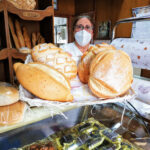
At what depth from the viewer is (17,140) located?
62cm

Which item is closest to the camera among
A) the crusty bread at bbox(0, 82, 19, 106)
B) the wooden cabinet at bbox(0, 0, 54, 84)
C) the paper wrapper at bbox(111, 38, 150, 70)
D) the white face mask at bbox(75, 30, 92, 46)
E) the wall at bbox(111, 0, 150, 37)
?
the crusty bread at bbox(0, 82, 19, 106)

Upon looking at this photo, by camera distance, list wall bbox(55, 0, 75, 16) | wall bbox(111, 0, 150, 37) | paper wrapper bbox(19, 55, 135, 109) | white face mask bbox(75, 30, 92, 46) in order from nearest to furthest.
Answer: paper wrapper bbox(19, 55, 135, 109) → white face mask bbox(75, 30, 92, 46) → wall bbox(111, 0, 150, 37) → wall bbox(55, 0, 75, 16)

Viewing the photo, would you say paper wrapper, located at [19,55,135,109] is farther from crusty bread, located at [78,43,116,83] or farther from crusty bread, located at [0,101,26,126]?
crusty bread, located at [0,101,26,126]

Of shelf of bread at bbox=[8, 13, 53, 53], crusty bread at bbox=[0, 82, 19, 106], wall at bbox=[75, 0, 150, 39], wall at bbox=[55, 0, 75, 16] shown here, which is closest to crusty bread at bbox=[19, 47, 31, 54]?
shelf of bread at bbox=[8, 13, 53, 53]

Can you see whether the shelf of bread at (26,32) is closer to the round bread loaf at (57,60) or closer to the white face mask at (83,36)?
the white face mask at (83,36)

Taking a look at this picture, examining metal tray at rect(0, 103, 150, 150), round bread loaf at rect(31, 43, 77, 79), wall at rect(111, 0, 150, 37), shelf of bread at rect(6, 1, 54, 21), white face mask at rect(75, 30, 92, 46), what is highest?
wall at rect(111, 0, 150, 37)

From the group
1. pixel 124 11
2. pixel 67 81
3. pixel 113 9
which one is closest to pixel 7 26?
pixel 67 81

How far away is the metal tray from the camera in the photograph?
606 millimetres

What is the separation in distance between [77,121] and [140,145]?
0.32 metres

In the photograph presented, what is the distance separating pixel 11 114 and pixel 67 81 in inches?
11.6

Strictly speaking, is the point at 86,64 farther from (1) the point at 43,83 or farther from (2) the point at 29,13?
(2) the point at 29,13

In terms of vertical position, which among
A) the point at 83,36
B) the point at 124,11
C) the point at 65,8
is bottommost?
the point at 83,36

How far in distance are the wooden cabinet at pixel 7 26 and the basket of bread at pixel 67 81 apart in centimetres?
69

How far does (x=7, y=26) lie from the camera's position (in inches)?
40.9
